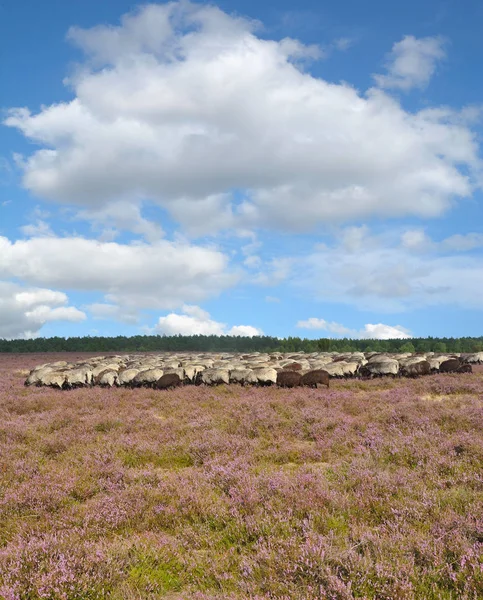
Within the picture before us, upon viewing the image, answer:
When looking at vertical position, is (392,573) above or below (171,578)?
above

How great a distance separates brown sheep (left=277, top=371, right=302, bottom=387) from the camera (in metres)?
19.8

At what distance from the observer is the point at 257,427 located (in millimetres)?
11148

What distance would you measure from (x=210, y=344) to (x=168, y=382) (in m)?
64.2

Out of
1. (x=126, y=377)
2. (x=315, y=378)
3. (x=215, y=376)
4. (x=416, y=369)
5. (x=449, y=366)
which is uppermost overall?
(x=449, y=366)

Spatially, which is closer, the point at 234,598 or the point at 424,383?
the point at 234,598

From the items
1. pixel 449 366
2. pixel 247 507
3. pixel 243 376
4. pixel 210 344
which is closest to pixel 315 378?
pixel 243 376

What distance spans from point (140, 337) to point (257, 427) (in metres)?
78.5

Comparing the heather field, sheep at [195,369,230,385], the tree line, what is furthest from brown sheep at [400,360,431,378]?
the tree line

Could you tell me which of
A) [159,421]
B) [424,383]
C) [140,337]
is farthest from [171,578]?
[140,337]

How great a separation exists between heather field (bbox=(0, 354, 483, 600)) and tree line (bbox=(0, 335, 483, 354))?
57604 mm

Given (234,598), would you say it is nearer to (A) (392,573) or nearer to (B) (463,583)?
(A) (392,573)

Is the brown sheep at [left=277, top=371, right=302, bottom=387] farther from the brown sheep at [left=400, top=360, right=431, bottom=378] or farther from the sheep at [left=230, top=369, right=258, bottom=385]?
the brown sheep at [left=400, top=360, right=431, bottom=378]

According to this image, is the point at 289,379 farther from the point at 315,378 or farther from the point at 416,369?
the point at 416,369

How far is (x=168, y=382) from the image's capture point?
69.2 feet
